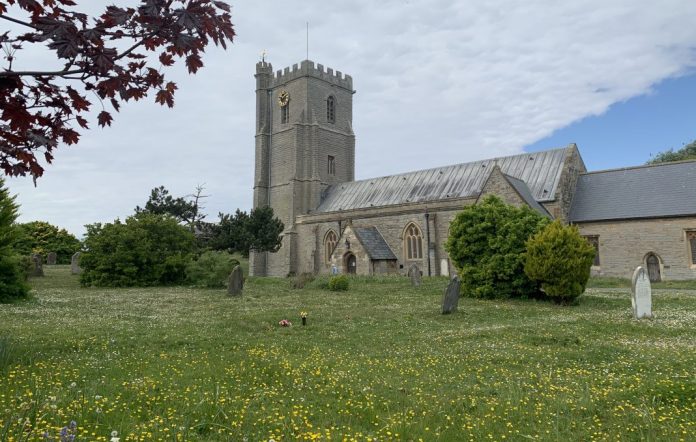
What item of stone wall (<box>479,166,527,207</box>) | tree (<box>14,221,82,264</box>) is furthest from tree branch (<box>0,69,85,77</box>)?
tree (<box>14,221,82,264</box>)

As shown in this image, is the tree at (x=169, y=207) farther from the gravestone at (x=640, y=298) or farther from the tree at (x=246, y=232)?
the gravestone at (x=640, y=298)

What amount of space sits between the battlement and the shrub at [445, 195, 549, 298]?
29999 mm

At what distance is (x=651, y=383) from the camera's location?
5.64 metres

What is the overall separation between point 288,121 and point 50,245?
2640 centimetres

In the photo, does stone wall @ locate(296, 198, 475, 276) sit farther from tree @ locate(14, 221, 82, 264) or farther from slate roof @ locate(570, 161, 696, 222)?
tree @ locate(14, 221, 82, 264)

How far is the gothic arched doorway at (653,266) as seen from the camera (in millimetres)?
24928

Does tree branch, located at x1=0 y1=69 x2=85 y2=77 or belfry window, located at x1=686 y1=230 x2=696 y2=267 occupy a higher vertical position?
tree branch, located at x1=0 y1=69 x2=85 y2=77

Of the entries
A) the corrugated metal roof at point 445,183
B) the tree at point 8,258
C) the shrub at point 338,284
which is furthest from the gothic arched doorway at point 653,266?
the tree at point 8,258

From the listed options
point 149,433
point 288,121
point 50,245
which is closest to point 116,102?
point 149,433

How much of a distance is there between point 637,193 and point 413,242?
14.3 metres

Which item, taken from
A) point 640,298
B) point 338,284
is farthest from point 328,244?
point 640,298

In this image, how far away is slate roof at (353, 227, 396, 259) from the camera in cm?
3174

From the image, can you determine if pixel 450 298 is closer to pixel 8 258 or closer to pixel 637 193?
pixel 8 258

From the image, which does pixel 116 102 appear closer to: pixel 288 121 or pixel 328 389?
pixel 328 389
